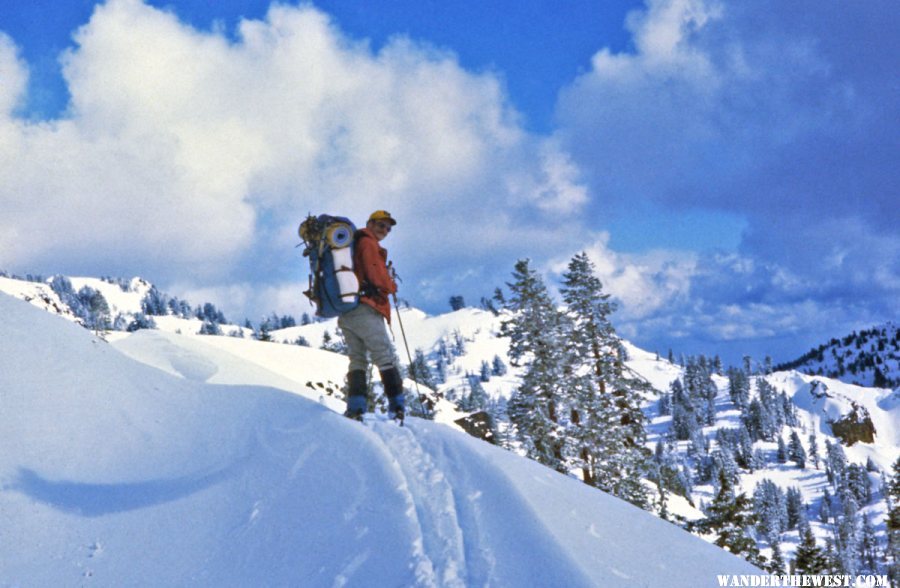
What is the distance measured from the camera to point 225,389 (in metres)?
9.52

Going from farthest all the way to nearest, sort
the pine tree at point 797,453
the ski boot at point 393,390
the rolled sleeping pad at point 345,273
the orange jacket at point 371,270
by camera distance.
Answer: the pine tree at point 797,453, the orange jacket at point 371,270, the ski boot at point 393,390, the rolled sleeping pad at point 345,273

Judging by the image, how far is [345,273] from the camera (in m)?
7.82

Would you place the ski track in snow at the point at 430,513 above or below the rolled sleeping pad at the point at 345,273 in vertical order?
below

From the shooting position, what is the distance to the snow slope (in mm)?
4391

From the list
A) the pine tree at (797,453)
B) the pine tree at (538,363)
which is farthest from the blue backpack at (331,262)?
the pine tree at (797,453)

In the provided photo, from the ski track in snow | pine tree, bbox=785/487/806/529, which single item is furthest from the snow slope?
pine tree, bbox=785/487/806/529

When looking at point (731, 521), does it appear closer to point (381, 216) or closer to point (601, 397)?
point (601, 397)

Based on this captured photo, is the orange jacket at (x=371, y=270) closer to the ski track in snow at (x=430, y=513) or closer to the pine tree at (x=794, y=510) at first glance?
the ski track in snow at (x=430, y=513)

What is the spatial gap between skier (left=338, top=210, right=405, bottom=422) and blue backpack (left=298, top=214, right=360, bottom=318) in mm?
183

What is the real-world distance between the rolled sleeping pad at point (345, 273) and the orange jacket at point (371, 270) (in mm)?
262

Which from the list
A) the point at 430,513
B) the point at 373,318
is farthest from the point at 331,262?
the point at 430,513

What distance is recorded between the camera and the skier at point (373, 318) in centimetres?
812

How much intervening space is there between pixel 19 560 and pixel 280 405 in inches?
156

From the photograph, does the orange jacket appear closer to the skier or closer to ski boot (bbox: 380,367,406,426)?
the skier
